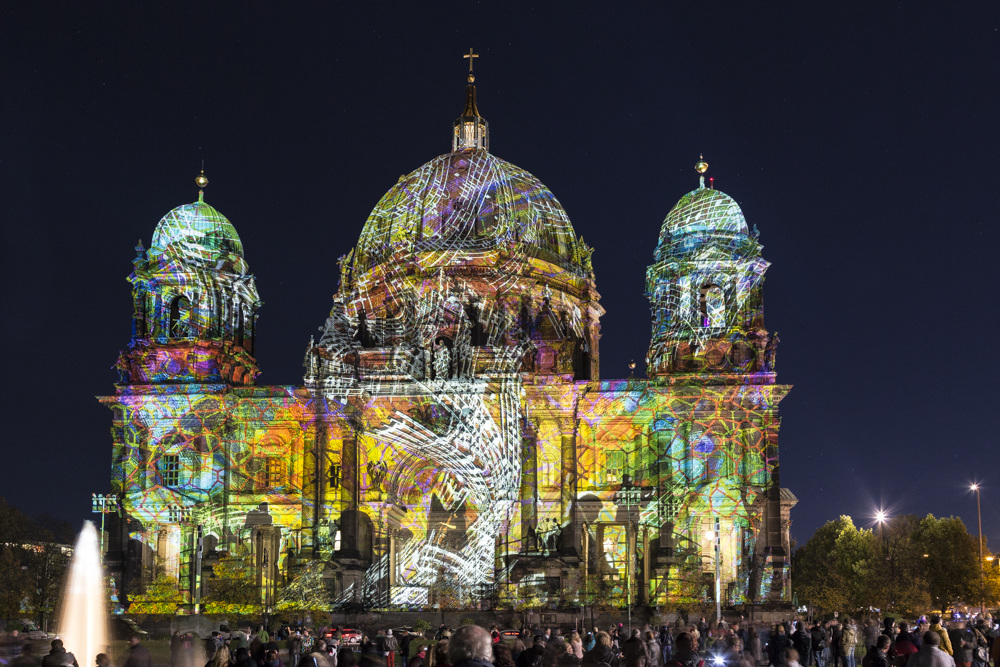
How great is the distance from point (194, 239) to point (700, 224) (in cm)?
2582

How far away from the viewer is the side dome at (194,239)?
7088 cm

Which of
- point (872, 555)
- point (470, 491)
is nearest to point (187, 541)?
point (470, 491)

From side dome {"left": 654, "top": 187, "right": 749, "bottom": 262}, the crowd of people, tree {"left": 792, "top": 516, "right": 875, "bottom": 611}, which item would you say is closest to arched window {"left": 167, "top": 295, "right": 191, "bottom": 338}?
side dome {"left": 654, "top": 187, "right": 749, "bottom": 262}

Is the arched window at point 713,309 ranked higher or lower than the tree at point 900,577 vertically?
higher

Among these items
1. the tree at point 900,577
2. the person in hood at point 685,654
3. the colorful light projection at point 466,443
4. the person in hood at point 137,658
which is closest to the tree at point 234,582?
the colorful light projection at point 466,443

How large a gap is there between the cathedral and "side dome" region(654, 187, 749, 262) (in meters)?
0.12

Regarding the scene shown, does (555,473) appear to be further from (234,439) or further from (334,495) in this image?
(234,439)

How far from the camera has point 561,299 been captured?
77.1 metres

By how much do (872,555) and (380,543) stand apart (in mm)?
40974

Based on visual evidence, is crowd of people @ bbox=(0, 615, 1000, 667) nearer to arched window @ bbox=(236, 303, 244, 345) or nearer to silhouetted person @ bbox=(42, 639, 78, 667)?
silhouetted person @ bbox=(42, 639, 78, 667)

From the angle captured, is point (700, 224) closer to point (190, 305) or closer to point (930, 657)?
point (190, 305)

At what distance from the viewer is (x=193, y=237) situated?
2820 inches

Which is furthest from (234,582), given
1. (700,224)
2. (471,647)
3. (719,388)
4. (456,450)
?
(471,647)

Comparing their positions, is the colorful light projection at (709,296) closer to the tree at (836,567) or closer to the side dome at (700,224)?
the side dome at (700,224)
